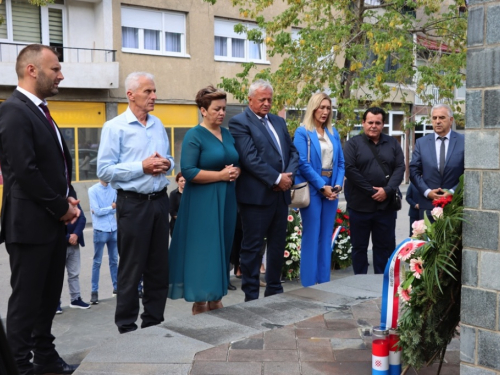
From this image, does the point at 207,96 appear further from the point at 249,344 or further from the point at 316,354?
the point at 316,354

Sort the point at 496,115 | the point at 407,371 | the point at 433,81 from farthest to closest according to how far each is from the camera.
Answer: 1. the point at 433,81
2. the point at 407,371
3. the point at 496,115

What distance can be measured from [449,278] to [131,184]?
2.50m

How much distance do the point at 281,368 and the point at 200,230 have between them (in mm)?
1731

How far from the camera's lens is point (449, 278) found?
3.61 m

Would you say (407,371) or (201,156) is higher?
(201,156)

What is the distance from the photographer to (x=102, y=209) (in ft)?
25.5

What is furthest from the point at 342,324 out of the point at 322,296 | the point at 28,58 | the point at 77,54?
the point at 77,54

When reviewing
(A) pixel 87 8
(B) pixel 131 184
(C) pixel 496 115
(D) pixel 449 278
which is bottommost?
(D) pixel 449 278

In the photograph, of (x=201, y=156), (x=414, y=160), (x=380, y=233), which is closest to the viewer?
(x=201, y=156)

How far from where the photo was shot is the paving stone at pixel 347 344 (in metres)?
4.40

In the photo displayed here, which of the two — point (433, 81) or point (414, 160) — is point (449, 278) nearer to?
point (414, 160)

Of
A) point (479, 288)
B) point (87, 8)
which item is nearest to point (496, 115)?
point (479, 288)

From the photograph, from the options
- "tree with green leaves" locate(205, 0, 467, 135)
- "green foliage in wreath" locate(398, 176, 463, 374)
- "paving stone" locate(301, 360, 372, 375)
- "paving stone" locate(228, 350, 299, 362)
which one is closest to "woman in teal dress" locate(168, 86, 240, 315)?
"paving stone" locate(228, 350, 299, 362)

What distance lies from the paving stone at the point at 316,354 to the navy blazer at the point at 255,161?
73.1 inches
